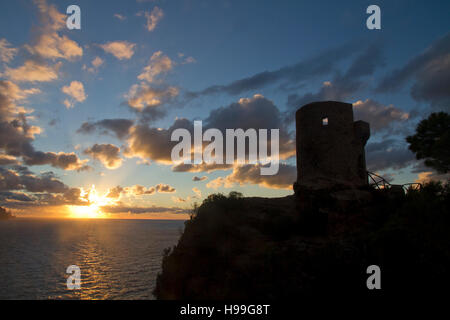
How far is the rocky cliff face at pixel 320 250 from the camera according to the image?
921 centimetres

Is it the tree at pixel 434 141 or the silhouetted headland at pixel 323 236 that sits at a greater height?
the tree at pixel 434 141

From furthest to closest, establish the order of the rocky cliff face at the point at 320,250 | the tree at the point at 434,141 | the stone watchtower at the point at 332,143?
the tree at the point at 434,141 → the stone watchtower at the point at 332,143 → the rocky cliff face at the point at 320,250

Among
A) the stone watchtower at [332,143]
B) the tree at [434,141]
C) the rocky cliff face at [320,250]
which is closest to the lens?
the rocky cliff face at [320,250]

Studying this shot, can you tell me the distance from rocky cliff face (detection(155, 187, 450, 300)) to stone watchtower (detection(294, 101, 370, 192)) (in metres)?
2.15

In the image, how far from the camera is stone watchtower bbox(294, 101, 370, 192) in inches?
586

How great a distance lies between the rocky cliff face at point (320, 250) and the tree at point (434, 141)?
21.3ft

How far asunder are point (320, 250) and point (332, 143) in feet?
24.5

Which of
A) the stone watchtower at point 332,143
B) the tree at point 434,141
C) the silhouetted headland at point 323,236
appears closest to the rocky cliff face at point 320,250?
the silhouetted headland at point 323,236

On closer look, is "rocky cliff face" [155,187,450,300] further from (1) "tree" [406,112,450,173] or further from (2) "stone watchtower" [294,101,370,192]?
(1) "tree" [406,112,450,173]

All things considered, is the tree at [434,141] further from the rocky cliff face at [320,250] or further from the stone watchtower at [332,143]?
the stone watchtower at [332,143]

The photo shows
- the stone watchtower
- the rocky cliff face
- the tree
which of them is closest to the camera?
the rocky cliff face

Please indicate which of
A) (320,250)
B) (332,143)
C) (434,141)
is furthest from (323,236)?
(434,141)

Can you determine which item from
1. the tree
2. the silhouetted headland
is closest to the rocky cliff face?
the silhouetted headland

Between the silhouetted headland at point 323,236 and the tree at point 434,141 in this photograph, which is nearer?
the silhouetted headland at point 323,236
